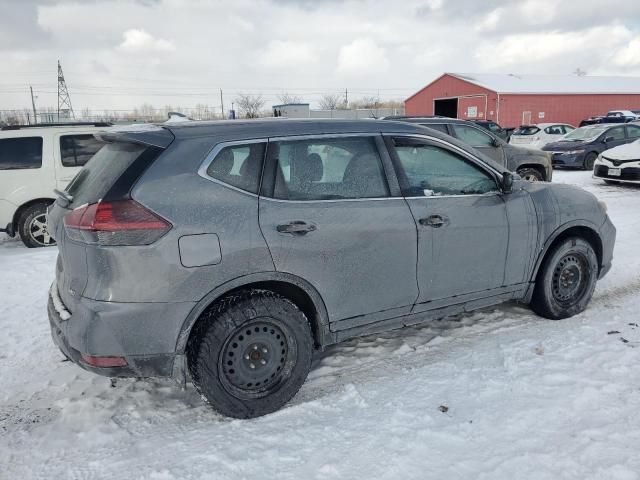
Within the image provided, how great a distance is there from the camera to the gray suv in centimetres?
274

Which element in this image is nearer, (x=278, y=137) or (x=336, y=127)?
(x=278, y=137)

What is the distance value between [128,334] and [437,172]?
91.6 inches

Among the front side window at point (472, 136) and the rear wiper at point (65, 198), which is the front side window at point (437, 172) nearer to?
the rear wiper at point (65, 198)

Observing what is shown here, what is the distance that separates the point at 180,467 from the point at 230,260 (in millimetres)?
1111

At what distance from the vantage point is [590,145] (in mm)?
15891

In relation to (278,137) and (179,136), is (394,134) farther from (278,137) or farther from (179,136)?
(179,136)

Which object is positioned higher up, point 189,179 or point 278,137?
point 278,137

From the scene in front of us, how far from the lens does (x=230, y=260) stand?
2.86m

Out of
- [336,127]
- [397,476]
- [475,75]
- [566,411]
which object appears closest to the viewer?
[397,476]

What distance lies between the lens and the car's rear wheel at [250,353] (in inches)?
115

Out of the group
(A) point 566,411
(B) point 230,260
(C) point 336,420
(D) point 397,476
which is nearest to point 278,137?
(B) point 230,260

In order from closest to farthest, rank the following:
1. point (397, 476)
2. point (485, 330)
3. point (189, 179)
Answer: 1. point (397, 476)
2. point (189, 179)
3. point (485, 330)

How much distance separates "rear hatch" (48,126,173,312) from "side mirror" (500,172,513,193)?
2.43 m

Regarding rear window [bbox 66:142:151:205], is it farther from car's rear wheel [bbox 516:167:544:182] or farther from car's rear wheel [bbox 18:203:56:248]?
car's rear wheel [bbox 516:167:544:182]
